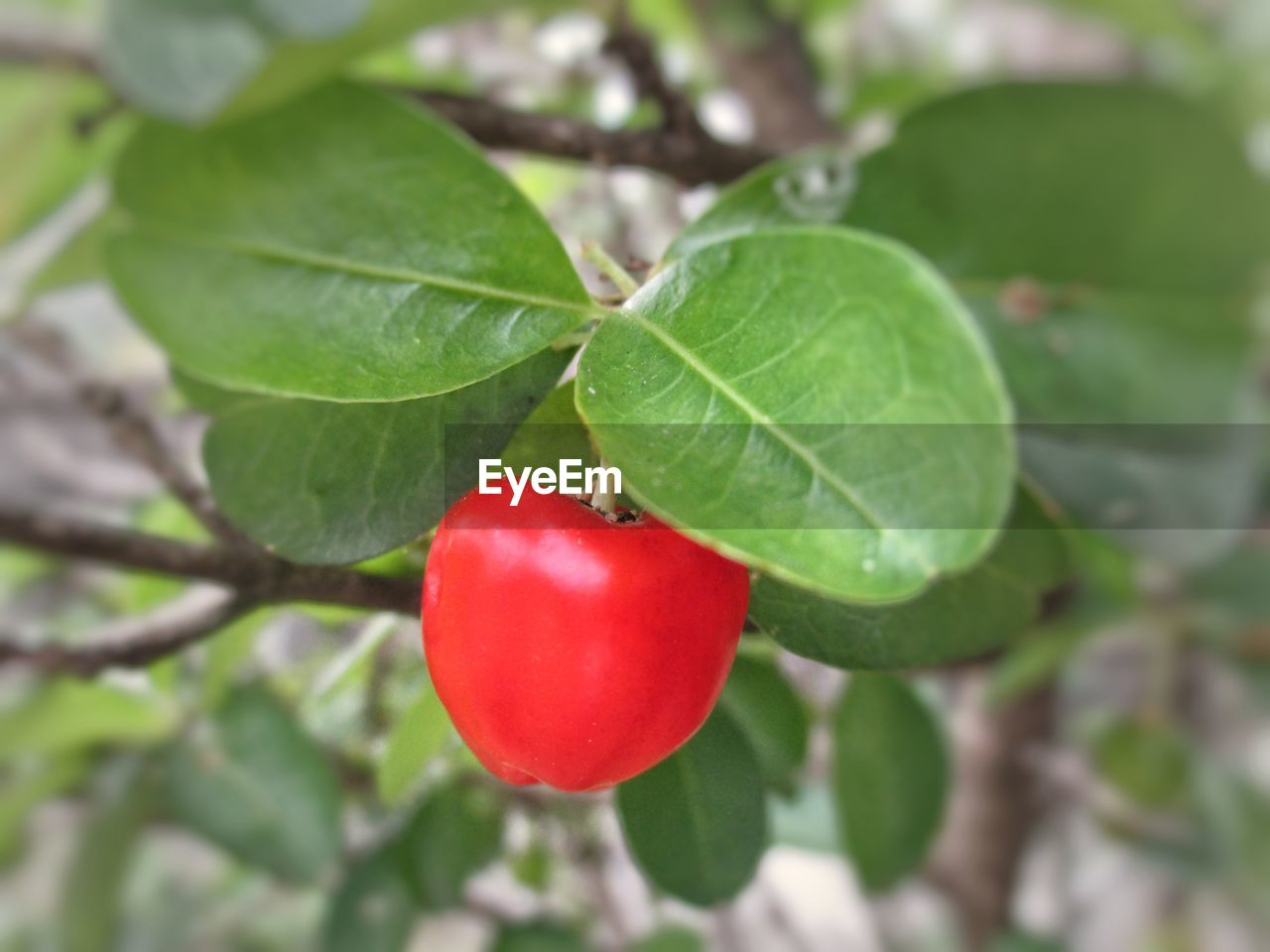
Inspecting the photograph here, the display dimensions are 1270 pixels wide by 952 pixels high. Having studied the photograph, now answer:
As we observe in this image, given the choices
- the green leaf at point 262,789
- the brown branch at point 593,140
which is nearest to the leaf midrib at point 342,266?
the brown branch at point 593,140

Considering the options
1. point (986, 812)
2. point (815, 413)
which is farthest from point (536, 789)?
point (986, 812)

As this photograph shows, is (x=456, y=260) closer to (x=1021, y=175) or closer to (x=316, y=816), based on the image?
(x=1021, y=175)

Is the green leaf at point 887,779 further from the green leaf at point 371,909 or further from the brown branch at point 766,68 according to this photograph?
the brown branch at point 766,68

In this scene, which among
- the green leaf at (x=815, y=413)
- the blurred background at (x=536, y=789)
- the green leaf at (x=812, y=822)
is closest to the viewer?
the green leaf at (x=815, y=413)

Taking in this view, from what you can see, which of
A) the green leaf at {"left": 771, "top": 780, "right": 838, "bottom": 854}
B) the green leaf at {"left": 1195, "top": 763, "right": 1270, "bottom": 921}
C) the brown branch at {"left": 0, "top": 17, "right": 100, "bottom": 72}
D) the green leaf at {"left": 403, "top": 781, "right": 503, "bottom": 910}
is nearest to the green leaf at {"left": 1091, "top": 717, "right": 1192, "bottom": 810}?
the green leaf at {"left": 1195, "top": 763, "right": 1270, "bottom": 921}

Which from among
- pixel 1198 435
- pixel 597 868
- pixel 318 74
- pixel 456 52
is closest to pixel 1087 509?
pixel 1198 435

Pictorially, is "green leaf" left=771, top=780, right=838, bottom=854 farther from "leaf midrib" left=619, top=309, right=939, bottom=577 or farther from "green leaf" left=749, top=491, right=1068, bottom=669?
"leaf midrib" left=619, top=309, right=939, bottom=577

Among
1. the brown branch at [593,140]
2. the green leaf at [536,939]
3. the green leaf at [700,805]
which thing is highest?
the brown branch at [593,140]
